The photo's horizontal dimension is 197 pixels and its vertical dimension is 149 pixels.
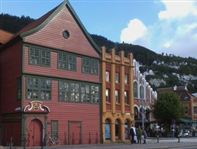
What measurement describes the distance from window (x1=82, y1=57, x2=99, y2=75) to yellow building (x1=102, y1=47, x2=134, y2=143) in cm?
143

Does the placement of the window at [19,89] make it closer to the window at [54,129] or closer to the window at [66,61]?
the window at [54,129]

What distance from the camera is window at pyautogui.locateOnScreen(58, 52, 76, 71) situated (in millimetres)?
52219

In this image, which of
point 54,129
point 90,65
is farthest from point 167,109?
point 54,129

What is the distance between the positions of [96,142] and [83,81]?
25.1ft

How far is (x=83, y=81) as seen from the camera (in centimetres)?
5478

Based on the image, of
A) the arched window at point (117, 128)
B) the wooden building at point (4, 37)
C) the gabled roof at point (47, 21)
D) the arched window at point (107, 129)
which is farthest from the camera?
the arched window at point (117, 128)

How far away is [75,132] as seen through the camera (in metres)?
52.7

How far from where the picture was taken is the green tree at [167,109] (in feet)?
276

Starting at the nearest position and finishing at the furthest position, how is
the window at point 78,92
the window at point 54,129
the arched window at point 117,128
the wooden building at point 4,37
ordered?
the window at point 54,129, the window at point 78,92, the wooden building at point 4,37, the arched window at point 117,128

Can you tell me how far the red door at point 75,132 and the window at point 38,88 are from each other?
4.87 m

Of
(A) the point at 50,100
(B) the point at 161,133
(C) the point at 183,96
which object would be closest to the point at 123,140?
(A) the point at 50,100

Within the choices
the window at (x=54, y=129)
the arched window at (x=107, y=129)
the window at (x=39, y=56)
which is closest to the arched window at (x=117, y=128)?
the arched window at (x=107, y=129)

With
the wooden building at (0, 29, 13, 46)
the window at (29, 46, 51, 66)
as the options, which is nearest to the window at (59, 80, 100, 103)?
the window at (29, 46, 51, 66)

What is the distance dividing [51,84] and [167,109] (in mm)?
38642
